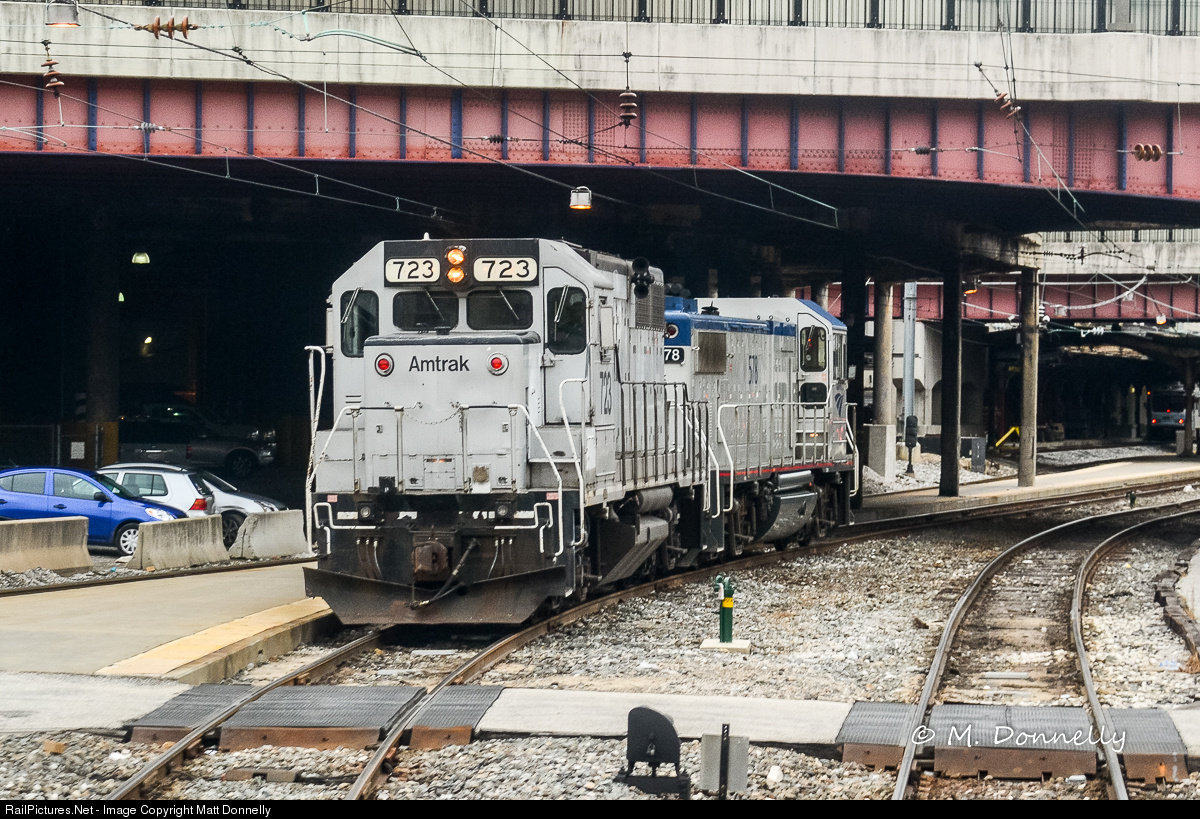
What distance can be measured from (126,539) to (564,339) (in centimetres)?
1097

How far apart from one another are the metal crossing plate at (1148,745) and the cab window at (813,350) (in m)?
12.5

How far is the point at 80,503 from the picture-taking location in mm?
21531

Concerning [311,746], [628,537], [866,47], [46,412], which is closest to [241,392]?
[46,412]

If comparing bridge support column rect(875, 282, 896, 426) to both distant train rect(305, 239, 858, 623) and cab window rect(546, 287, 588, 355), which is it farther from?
cab window rect(546, 287, 588, 355)

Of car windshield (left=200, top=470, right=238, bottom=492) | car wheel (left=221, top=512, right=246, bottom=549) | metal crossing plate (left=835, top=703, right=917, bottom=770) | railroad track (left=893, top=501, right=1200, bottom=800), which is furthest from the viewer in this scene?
car windshield (left=200, top=470, right=238, bottom=492)

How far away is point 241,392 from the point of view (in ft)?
166

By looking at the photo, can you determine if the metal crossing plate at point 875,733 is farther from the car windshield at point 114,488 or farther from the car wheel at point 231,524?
the car wheel at point 231,524

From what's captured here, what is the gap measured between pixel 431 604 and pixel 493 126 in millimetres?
15704

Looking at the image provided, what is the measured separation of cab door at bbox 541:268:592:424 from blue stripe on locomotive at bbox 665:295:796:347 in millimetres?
4611

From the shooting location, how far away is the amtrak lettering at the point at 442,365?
13.2 m

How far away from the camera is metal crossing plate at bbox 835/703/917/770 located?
336 inches

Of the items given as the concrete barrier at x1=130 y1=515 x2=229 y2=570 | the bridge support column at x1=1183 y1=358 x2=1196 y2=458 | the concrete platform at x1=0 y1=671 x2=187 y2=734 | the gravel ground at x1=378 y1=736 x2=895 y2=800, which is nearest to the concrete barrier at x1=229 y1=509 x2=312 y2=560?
the concrete barrier at x1=130 y1=515 x2=229 y2=570

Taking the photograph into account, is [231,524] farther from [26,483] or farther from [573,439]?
[573,439]

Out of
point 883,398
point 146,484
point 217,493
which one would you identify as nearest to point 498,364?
point 146,484
